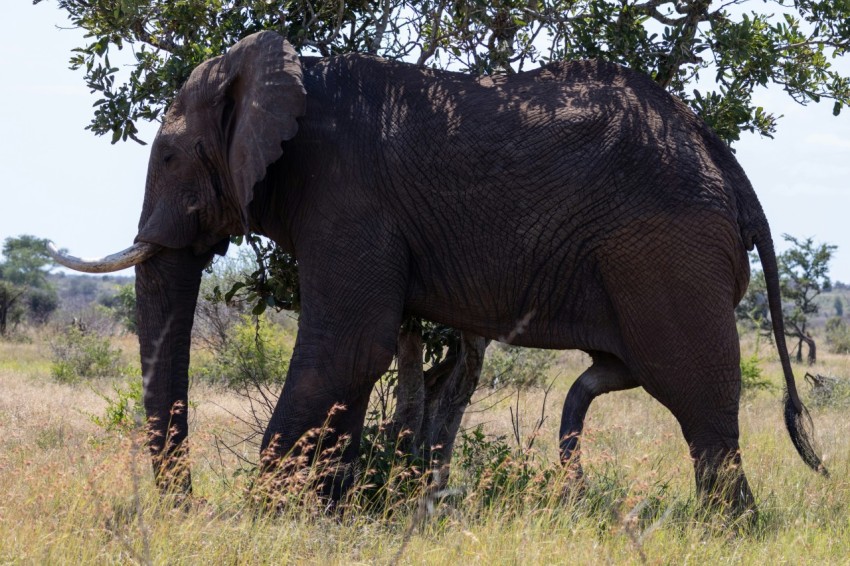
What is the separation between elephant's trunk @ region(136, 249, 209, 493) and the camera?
6.11m

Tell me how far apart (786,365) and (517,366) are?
31.9 ft

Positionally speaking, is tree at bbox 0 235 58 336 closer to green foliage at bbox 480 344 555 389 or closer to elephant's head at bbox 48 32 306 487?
green foliage at bbox 480 344 555 389

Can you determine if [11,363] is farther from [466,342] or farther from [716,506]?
[716,506]

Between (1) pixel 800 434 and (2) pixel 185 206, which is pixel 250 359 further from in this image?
(1) pixel 800 434

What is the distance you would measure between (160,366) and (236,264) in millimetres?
11817

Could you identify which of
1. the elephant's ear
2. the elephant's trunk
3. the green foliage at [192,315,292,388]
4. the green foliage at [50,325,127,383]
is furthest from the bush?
the elephant's ear

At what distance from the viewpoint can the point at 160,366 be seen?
6.18 metres

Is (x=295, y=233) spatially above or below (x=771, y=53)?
below

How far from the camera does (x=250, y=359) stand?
43.5 ft

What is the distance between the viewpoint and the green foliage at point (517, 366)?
14.7 m

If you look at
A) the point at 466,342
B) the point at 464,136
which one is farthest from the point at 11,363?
the point at 464,136

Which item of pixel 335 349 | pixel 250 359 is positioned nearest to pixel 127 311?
pixel 250 359

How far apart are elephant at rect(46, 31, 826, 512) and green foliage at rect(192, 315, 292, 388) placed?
20.4 ft

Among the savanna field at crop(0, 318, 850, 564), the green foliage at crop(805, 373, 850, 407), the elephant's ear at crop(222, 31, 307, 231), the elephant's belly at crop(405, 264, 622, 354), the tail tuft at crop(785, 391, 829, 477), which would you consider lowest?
the savanna field at crop(0, 318, 850, 564)
